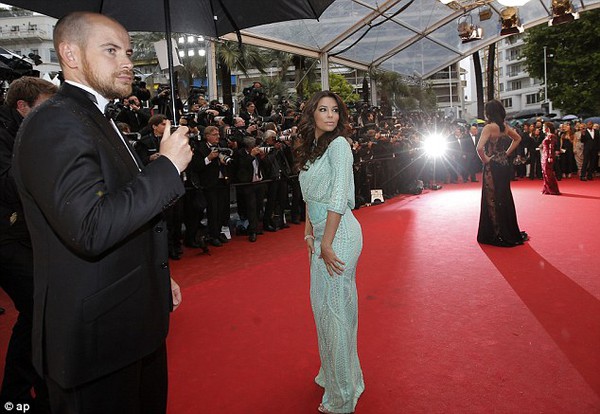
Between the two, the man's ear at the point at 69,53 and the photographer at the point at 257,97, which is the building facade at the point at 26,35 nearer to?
the photographer at the point at 257,97

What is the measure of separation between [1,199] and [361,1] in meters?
11.6

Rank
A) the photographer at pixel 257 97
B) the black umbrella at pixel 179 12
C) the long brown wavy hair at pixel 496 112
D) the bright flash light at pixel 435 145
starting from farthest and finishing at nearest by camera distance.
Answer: the bright flash light at pixel 435 145 < the photographer at pixel 257 97 < the long brown wavy hair at pixel 496 112 < the black umbrella at pixel 179 12

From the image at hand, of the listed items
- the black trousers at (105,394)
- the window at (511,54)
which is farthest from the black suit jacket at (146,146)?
the window at (511,54)

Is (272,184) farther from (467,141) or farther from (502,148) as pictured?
(467,141)

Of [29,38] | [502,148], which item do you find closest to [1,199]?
[502,148]

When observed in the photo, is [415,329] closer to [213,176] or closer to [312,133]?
[312,133]

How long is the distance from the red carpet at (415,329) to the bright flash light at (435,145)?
8003mm

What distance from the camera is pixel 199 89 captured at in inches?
380

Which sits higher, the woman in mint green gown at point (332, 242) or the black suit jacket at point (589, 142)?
the black suit jacket at point (589, 142)

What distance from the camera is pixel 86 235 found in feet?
4.05

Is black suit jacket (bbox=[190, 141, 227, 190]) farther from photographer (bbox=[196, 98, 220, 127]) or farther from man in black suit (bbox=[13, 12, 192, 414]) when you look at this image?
man in black suit (bbox=[13, 12, 192, 414])

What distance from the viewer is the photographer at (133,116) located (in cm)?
716

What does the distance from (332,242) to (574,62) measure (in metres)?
29.1

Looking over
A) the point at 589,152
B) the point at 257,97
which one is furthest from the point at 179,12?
the point at 589,152
